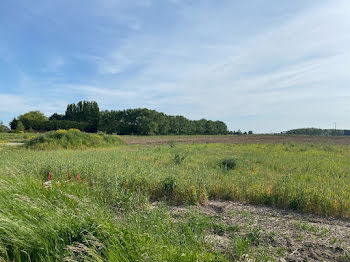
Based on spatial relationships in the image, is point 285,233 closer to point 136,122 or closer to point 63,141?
point 63,141

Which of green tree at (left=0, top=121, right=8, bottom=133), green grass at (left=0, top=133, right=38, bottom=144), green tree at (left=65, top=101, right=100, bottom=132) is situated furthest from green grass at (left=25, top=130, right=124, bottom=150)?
green tree at (left=65, top=101, right=100, bottom=132)

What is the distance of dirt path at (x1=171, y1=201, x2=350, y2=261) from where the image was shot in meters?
2.70

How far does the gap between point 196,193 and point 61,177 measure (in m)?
3.81

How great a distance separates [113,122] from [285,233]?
2593 inches

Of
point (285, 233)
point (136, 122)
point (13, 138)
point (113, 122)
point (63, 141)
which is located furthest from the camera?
point (113, 122)

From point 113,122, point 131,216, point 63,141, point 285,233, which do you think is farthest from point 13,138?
point 285,233

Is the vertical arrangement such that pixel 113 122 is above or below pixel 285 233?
above

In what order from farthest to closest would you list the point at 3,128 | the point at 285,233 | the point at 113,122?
the point at 113,122 → the point at 3,128 → the point at 285,233

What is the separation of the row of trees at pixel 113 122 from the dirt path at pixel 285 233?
58530mm

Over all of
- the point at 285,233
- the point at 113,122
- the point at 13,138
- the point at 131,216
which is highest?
the point at 113,122

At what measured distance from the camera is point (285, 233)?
124 inches

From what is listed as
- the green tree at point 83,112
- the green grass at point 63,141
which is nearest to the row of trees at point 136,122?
the green tree at point 83,112

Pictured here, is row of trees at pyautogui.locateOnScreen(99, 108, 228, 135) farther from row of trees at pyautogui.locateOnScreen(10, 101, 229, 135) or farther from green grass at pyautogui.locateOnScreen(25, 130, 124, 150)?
green grass at pyautogui.locateOnScreen(25, 130, 124, 150)

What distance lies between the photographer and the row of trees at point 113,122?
60.8 meters
